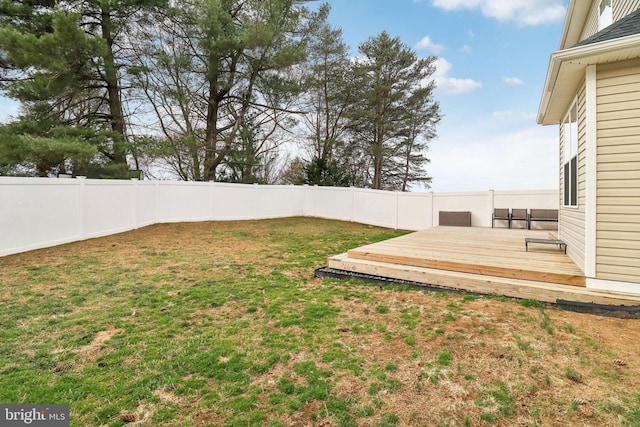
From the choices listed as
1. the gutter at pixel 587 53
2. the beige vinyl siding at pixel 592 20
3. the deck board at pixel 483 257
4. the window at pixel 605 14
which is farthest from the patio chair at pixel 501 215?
the gutter at pixel 587 53

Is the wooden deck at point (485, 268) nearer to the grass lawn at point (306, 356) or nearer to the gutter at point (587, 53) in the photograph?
the grass lawn at point (306, 356)

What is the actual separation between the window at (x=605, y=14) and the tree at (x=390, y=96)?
37.2 feet

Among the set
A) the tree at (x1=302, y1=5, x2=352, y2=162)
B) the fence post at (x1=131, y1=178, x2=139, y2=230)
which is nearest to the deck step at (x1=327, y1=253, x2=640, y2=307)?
the fence post at (x1=131, y1=178, x2=139, y2=230)

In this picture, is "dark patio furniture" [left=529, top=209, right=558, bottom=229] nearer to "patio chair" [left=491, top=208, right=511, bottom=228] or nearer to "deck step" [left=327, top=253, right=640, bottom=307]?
"patio chair" [left=491, top=208, right=511, bottom=228]

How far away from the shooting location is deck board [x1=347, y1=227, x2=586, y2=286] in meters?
3.73

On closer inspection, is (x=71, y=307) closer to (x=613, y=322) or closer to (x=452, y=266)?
(x=452, y=266)

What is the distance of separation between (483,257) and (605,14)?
5.35 m

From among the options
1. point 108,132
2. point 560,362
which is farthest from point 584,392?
point 108,132

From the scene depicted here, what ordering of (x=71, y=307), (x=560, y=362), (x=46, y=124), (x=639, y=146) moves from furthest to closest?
(x=46, y=124)
(x=71, y=307)
(x=639, y=146)
(x=560, y=362)

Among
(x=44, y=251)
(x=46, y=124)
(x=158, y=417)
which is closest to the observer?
(x=158, y=417)

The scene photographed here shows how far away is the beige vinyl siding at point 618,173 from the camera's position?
10.9ft

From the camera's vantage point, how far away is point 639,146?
130 inches

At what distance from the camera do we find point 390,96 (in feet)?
57.9

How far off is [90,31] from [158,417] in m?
13.7
